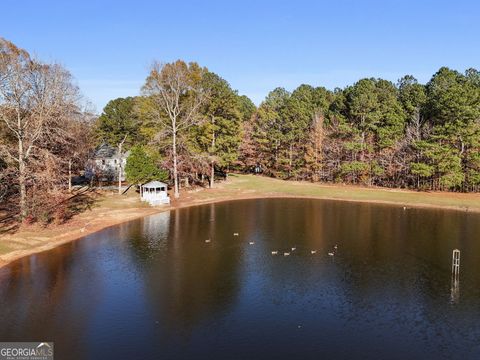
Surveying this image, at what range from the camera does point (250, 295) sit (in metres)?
26.4

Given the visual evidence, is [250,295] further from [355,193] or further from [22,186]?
[355,193]

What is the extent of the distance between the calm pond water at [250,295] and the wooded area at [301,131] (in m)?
17.2

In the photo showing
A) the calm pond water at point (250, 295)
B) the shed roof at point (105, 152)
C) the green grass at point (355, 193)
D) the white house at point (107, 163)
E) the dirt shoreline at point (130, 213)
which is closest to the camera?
the calm pond water at point (250, 295)

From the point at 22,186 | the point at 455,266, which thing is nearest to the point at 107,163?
the point at 22,186

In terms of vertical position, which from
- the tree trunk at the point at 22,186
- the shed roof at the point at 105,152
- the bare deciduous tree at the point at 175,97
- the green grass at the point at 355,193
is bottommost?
the green grass at the point at 355,193

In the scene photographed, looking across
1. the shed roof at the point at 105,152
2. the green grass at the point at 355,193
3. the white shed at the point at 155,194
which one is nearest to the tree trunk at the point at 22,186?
the white shed at the point at 155,194

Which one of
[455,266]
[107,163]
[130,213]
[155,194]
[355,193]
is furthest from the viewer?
[107,163]

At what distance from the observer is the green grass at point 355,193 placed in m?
59.2

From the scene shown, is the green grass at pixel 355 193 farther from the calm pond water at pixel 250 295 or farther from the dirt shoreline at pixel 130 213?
the calm pond water at pixel 250 295

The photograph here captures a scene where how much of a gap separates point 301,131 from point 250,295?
63.0m

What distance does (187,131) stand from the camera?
69750mm

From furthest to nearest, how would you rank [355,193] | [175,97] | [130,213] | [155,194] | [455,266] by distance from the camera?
[355,193], [175,97], [155,194], [130,213], [455,266]

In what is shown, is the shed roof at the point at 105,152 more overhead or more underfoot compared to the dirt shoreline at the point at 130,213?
more overhead

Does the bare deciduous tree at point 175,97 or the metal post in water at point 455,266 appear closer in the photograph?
the metal post in water at point 455,266
